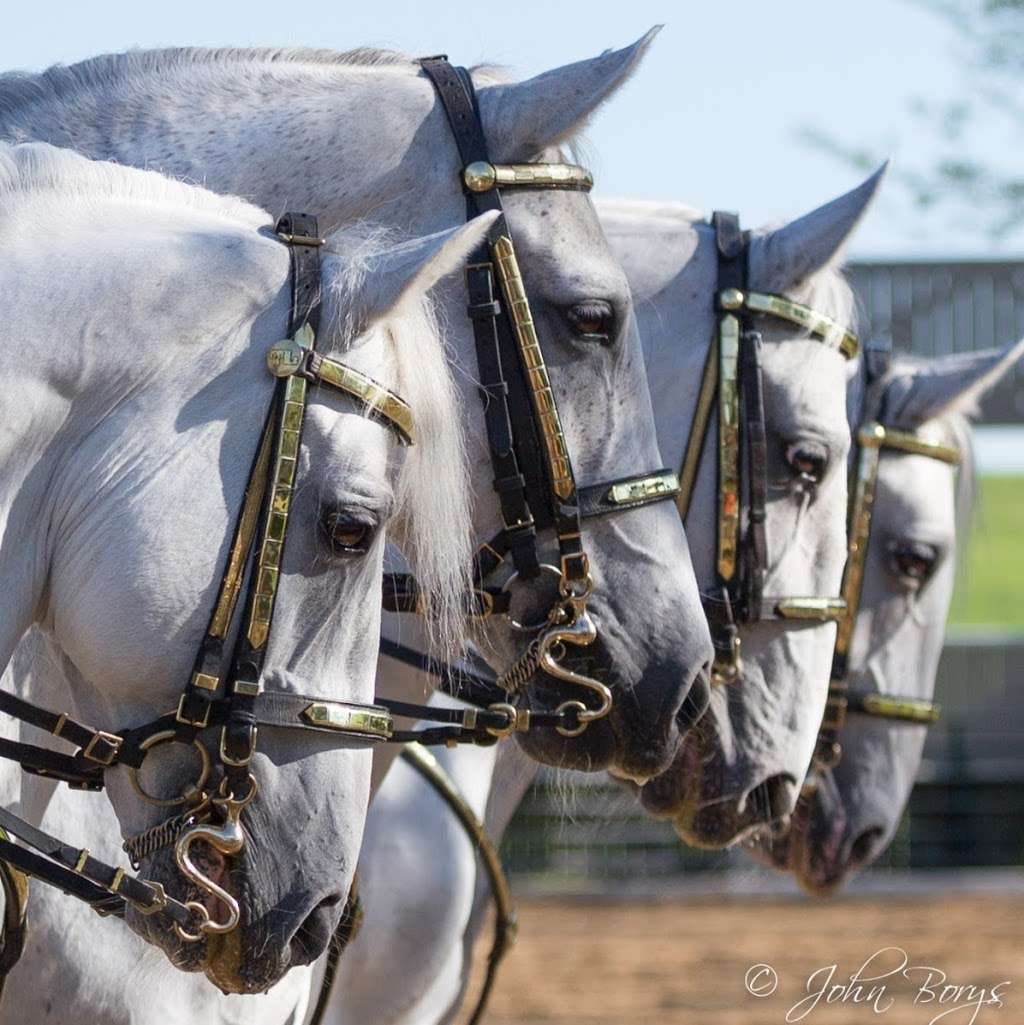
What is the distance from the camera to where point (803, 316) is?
3.78 m

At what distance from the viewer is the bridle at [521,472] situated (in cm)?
278

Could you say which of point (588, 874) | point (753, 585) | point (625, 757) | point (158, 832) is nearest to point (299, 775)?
point (158, 832)

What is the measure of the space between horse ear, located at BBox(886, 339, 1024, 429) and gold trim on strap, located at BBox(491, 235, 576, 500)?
227 cm

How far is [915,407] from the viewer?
486 cm

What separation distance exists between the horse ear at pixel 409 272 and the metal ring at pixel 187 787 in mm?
588

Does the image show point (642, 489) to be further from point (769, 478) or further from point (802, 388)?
point (802, 388)

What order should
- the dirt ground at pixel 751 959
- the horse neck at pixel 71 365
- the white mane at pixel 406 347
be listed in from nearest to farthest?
the horse neck at pixel 71 365
the white mane at pixel 406 347
the dirt ground at pixel 751 959

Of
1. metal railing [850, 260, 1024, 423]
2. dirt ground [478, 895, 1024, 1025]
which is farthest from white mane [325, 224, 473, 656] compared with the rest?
metal railing [850, 260, 1024, 423]

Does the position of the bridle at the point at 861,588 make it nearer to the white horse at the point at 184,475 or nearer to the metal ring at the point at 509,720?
the metal ring at the point at 509,720

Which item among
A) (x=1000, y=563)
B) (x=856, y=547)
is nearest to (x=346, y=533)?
(x=856, y=547)

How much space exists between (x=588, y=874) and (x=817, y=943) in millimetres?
3249

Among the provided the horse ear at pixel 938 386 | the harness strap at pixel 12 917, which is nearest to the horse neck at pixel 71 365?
the harness strap at pixel 12 917

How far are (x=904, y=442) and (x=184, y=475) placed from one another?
320 cm

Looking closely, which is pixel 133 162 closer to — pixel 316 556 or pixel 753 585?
pixel 316 556
